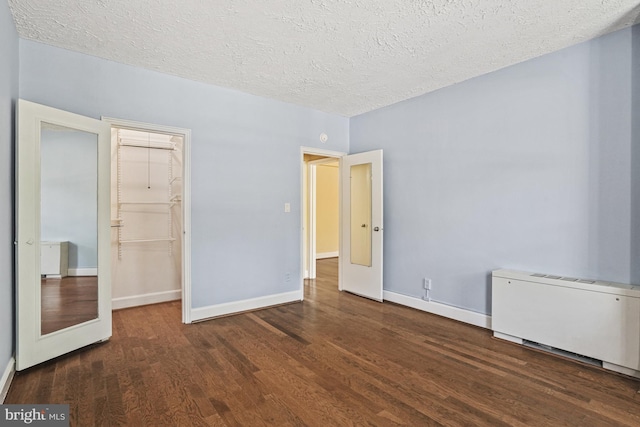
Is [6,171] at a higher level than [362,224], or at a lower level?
higher

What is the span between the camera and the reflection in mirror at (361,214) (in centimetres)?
461

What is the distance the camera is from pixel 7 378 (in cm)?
221

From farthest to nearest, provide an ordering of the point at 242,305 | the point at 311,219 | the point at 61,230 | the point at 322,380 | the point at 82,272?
1. the point at 311,219
2. the point at 242,305
3. the point at 82,272
4. the point at 61,230
5. the point at 322,380

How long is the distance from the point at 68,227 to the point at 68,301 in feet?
2.08

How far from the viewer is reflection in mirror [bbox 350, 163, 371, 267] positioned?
4605 millimetres

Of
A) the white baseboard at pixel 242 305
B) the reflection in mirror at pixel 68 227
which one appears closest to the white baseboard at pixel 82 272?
the reflection in mirror at pixel 68 227

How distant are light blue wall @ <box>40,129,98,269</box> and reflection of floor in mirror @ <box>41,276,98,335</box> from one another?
16 centimetres

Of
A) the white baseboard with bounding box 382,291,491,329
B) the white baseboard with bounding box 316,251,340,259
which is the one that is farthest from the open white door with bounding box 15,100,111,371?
the white baseboard with bounding box 316,251,340,259

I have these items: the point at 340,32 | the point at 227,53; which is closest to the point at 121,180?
the point at 227,53

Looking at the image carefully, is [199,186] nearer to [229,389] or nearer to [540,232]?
[229,389]

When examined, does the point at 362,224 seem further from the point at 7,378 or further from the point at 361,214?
the point at 7,378

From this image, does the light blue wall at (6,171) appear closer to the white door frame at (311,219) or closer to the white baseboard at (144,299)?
the white baseboard at (144,299)

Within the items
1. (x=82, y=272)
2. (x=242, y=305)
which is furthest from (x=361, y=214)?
(x=82, y=272)

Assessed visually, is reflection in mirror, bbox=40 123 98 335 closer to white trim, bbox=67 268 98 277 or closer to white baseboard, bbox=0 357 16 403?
white trim, bbox=67 268 98 277
